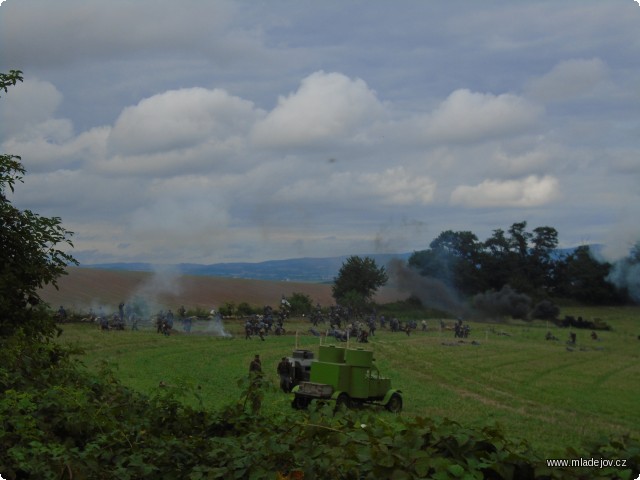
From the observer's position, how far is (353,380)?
25438 millimetres

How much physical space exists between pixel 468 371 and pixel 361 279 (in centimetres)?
5672

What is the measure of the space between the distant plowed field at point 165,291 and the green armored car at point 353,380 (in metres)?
48.6

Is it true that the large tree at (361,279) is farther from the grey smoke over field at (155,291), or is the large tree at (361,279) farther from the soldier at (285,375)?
the soldier at (285,375)

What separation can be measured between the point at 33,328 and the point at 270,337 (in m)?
48.2

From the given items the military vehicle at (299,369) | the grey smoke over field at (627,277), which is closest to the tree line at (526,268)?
the grey smoke over field at (627,277)

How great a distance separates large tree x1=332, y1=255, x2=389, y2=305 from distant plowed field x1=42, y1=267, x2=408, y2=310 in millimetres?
2147

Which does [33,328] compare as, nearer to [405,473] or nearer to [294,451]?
[294,451]

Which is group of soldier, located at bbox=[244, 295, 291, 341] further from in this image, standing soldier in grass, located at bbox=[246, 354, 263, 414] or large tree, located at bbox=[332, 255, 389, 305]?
standing soldier in grass, located at bbox=[246, 354, 263, 414]

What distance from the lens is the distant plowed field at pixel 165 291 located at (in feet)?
256

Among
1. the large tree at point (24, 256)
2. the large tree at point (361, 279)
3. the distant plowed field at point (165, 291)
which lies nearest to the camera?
the large tree at point (24, 256)

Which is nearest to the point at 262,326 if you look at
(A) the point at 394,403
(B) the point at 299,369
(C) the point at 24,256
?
(B) the point at 299,369

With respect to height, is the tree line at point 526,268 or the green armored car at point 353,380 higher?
the tree line at point 526,268

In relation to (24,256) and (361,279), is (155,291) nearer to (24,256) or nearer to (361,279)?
(361,279)

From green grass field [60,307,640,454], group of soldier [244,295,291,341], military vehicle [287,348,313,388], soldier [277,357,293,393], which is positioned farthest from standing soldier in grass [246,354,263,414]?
group of soldier [244,295,291,341]
